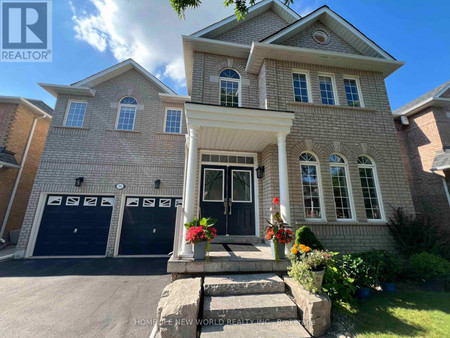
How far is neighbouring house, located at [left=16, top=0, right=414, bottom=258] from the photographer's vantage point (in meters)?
4.77

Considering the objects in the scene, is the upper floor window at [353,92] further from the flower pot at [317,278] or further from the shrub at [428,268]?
the flower pot at [317,278]

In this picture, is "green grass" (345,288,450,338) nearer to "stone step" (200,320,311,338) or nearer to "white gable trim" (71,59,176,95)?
"stone step" (200,320,311,338)

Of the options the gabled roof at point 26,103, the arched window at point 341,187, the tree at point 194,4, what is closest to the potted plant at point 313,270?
the arched window at point 341,187

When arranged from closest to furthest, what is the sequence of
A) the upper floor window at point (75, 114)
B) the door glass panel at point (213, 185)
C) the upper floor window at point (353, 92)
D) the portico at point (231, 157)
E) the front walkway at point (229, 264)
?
the front walkway at point (229, 264) < the portico at point (231, 157) < the door glass panel at point (213, 185) < the upper floor window at point (353, 92) < the upper floor window at point (75, 114)

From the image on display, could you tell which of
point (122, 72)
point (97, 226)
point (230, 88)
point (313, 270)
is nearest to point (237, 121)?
point (230, 88)

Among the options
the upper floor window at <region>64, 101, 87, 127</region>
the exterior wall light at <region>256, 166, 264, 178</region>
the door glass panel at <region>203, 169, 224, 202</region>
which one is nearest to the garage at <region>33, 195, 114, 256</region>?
the upper floor window at <region>64, 101, 87, 127</region>

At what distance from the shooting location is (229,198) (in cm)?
561

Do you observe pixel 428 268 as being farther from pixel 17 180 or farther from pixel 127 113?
pixel 17 180

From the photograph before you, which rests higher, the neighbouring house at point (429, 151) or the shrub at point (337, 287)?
the neighbouring house at point (429, 151)

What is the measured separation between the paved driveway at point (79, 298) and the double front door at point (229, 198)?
207 centimetres

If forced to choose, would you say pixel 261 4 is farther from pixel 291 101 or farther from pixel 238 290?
pixel 238 290

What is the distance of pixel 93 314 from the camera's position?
119 inches

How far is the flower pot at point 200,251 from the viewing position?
335 centimetres

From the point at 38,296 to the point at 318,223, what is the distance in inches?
248
